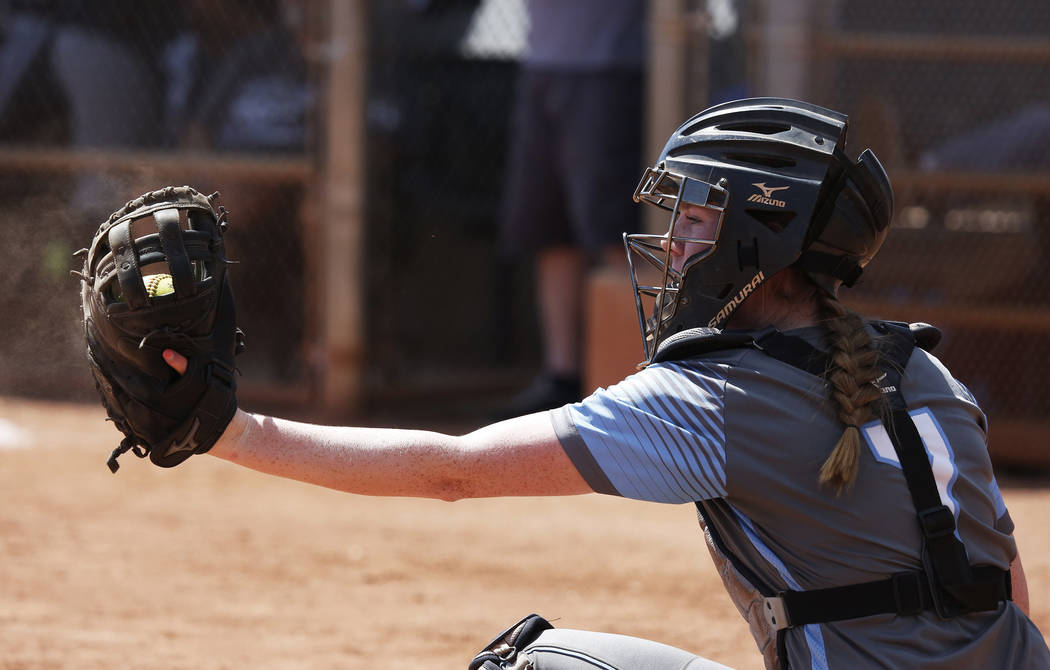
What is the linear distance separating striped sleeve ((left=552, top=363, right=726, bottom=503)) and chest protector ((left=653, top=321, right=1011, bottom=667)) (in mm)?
104

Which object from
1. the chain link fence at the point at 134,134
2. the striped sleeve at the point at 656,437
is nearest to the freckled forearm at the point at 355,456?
the striped sleeve at the point at 656,437

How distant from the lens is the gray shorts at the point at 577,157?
6469 mm

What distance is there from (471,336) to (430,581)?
401 cm

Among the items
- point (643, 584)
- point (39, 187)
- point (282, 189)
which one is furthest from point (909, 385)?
point (39, 187)

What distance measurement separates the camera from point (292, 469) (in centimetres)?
212

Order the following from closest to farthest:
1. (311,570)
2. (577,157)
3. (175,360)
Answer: (175,360) < (311,570) < (577,157)

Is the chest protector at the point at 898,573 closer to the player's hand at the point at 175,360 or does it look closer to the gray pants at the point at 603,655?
the gray pants at the point at 603,655

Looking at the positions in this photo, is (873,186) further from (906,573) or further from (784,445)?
(906,573)

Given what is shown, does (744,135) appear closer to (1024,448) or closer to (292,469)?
(292,469)

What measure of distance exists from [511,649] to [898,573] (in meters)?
0.77

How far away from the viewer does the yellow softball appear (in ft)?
7.03

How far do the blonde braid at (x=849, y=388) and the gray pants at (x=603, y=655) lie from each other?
56 centimetres

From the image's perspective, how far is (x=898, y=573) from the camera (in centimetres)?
194

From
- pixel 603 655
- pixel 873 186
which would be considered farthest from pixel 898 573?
pixel 873 186
